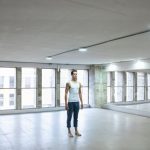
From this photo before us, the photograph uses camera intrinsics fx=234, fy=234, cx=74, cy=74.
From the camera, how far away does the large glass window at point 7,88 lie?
10.1 metres

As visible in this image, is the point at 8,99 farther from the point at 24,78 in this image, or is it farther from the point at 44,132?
the point at 44,132

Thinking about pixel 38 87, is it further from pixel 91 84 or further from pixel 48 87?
pixel 91 84

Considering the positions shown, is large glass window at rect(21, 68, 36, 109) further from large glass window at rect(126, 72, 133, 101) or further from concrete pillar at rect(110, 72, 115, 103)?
large glass window at rect(126, 72, 133, 101)

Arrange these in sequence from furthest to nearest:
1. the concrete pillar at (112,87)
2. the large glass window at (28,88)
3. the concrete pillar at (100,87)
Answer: the concrete pillar at (112,87) → the concrete pillar at (100,87) → the large glass window at (28,88)

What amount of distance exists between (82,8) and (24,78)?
8035mm

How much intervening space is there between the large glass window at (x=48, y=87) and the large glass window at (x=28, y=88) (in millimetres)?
467

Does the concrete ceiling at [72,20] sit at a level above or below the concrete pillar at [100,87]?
above

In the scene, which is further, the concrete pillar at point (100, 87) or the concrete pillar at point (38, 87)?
the concrete pillar at point (100, 87)

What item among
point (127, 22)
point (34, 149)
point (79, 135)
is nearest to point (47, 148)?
point (34, 149)

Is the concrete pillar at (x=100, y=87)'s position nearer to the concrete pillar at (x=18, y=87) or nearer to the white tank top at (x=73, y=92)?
the concrete pillar at (x=18, y=87)

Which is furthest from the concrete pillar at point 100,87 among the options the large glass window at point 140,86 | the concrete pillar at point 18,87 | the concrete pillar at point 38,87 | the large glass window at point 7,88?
the large glass window at point 7,88

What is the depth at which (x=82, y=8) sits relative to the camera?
2.90 metres

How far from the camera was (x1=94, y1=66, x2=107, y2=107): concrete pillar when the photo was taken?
1166 centimetres

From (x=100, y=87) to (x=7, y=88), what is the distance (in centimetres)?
450
